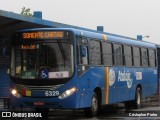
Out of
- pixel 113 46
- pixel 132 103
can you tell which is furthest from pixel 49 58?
pixel 132 103

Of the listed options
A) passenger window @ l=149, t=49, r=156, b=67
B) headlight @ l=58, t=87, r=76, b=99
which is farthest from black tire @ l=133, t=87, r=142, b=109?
headlight @ l=58, t=87, r=76, b=99

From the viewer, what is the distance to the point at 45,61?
15.5m

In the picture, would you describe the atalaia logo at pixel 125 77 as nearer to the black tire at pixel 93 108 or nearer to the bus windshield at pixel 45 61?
the black tire at pixel 93 108

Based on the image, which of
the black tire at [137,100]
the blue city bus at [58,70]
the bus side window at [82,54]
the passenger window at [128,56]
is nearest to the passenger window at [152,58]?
the black tire at [137,100]

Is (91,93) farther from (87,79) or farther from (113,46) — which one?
(113,46)

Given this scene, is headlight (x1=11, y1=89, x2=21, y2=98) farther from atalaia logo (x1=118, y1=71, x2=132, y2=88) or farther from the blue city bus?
atalaia logo (x1=118, y1=71, x2=132, y2=88)

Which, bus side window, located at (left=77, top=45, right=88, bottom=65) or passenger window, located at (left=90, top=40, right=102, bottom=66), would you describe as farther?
passenger window, located at (left=90, top=40, right=102, bottom=66)

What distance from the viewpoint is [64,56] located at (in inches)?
606

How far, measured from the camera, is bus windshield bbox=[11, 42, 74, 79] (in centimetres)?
1531

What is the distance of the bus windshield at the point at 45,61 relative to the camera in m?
15.3

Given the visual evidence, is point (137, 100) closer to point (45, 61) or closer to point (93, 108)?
point (93, 108)

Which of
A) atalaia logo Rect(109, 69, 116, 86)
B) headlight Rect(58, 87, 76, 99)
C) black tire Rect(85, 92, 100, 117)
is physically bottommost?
black tire Rect(85, 92, 100, 117)

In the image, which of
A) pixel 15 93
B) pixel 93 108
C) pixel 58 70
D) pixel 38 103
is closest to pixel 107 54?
pixel 93 108

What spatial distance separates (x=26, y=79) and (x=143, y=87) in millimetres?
8693
